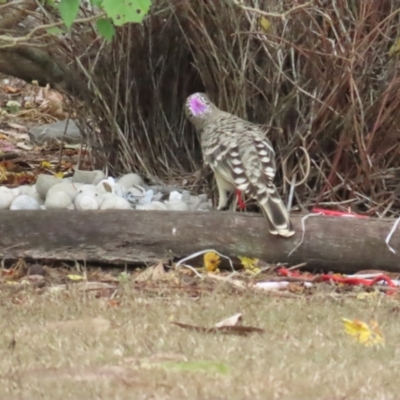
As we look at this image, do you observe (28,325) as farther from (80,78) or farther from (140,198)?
(80,78)

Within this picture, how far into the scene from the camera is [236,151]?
5.23 metres

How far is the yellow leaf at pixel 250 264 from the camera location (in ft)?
15.8

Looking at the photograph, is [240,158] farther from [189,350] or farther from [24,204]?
[189,350]

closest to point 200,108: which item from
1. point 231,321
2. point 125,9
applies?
point 125,9

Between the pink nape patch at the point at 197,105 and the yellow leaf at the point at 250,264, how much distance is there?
1.17m

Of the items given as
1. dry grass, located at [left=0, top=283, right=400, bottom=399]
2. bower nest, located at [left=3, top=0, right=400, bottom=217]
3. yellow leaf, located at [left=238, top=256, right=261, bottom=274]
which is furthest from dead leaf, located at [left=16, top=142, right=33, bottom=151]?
dry grass, located at [left=0, top=283, right=400, bottom=399]

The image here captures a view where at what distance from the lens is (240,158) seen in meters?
5.21

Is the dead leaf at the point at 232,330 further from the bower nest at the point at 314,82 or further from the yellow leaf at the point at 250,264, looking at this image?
the bower nest at the point at 314,82

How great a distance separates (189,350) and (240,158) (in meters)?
2.18

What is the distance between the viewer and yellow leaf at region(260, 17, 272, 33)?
5.55m

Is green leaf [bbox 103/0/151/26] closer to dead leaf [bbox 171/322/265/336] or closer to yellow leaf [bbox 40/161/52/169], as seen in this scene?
dead leaf [bbox 171/322/265/336]

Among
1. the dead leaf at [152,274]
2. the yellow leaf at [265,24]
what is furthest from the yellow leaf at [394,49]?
the dead leaf at [152,274]

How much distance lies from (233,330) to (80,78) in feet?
11.3

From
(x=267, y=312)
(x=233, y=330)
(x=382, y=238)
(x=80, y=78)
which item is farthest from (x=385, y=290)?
(x=80, y=78)
